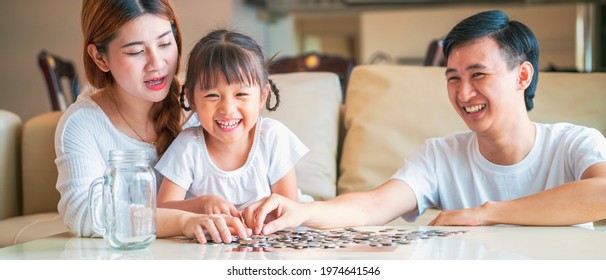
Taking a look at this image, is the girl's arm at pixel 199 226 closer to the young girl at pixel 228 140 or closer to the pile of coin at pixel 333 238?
the pile of coin at pixel 333 238

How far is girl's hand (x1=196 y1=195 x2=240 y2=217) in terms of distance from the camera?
159 cm

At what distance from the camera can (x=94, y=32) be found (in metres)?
1.86

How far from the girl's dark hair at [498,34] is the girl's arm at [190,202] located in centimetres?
72

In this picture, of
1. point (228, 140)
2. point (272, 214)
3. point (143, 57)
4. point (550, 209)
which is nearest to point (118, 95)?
point (143, 57)

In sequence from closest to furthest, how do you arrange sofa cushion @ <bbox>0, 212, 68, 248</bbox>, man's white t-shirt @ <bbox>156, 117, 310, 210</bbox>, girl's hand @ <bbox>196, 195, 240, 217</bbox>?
girl's hand @ <bbox>196, 195, 240, 217</bbox>
man's white t-shirt @ <bbox>156, 117, 310, 210</bbox>
sofa cushion @ <bbox>0, 212, 68, 248</bbox>

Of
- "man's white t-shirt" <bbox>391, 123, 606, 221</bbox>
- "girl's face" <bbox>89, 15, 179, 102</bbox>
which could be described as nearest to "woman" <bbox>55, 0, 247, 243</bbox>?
"girl's face" <bbox>89, 15, 179, 102</bbox>

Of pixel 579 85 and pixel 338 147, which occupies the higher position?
pixel 579 85

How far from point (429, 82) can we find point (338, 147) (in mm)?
419

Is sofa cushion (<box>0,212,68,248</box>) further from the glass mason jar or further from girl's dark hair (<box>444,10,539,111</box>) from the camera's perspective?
girl's dark hair (<box>444,10,539,111</box>)

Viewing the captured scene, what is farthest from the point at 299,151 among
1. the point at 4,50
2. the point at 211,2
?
the point at 4,50

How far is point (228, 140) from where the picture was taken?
180cm

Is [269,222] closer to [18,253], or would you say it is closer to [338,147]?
[18,253]

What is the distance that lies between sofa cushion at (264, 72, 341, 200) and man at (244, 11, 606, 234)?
0.50 meters

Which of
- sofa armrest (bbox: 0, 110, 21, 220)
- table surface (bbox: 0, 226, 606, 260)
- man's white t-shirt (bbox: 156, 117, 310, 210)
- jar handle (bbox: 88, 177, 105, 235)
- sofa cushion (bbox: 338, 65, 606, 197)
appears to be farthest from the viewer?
sofa armrest (bbox: 0, 110, 21, 220)
